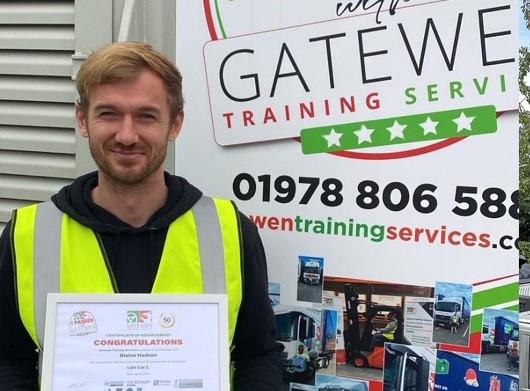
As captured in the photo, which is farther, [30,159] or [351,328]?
[30,159]

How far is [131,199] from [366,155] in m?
0.61

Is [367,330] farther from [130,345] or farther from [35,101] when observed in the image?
[35,101]

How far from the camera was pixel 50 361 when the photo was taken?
1255 millimetres

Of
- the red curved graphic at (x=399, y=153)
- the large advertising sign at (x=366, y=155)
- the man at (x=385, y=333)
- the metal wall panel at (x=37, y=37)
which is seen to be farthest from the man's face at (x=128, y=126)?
the man at (x=385, y=333)

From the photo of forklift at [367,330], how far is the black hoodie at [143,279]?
24 centimetres

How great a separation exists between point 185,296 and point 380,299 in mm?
543

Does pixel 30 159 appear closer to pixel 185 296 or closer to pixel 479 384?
pixel 185 296

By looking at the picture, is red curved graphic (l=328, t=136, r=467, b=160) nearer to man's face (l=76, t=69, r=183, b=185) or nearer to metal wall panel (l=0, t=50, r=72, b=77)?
man's face (l=76, t=69, r=183, b=185)

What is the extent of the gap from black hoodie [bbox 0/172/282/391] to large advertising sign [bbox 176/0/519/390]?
0.71 ft

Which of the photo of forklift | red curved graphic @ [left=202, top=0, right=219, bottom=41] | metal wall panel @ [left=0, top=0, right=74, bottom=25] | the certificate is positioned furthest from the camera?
metal wall panel @ [left=0, top=0, right=74, bottom=25]

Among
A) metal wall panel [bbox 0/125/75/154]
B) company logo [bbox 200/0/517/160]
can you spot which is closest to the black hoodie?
company logo [bbox 200/0/517/160]

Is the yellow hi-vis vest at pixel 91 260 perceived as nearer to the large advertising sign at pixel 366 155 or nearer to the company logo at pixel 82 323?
the company logo at pixel 82 323

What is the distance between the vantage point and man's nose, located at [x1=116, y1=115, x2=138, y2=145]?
1.30 meters

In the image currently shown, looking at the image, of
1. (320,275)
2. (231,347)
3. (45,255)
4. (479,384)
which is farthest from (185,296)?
(479,384)
